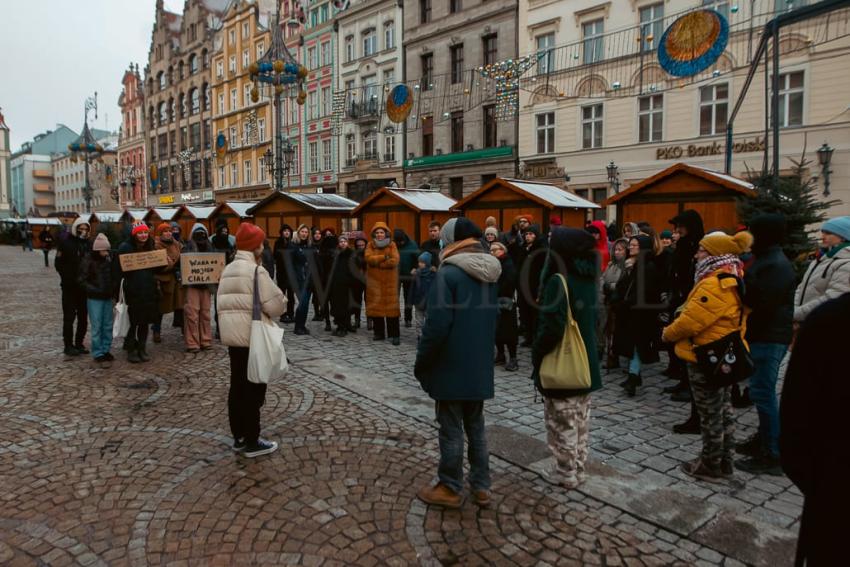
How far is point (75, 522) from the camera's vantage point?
3602mm

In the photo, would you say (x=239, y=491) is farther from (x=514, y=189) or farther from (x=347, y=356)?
(x=514, y=189)

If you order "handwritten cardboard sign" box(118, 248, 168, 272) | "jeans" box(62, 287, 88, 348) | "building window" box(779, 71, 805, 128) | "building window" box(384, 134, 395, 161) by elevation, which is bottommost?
"jeans" box(62, 287, 88, 348)

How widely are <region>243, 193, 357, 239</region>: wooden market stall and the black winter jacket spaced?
1579 centimetres

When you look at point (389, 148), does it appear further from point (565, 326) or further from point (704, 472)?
point (704, 472)

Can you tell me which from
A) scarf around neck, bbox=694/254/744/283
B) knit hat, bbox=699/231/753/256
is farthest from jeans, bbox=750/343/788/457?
knit hat, bbox=699/231/753/256

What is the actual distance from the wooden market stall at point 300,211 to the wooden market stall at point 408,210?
124 centimetres

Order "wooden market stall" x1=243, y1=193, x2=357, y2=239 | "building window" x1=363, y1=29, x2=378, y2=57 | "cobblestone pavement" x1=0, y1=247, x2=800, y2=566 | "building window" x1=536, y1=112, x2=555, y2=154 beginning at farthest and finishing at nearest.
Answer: "building window" x1=363, y1=29, x2=378, y2=57 → "building window" x1=536, y1=112, x2=555, y2=154 → "wooden market stall" x1=243, y1=193, x2=357, y2=239 → "cobblestone pavement" x1=0, y1=247, x2=800, y2=566

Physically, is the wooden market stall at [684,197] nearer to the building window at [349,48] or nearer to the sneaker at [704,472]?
the sneaker at [704,472]

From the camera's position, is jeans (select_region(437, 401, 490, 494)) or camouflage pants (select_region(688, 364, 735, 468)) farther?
camouflage pants (select_region(688, 364, 735, 468))

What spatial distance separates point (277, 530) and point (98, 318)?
5.55 m

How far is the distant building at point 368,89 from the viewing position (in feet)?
108

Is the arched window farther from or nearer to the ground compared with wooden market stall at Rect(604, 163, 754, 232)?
farther from the ground

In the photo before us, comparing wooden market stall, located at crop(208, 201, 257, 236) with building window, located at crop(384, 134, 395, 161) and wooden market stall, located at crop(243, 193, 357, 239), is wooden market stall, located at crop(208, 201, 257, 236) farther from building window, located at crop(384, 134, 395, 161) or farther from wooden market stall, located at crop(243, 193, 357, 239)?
building window, located at crop(384, 134, 395, 161)

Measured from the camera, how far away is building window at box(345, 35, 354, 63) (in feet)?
Answer: 119
